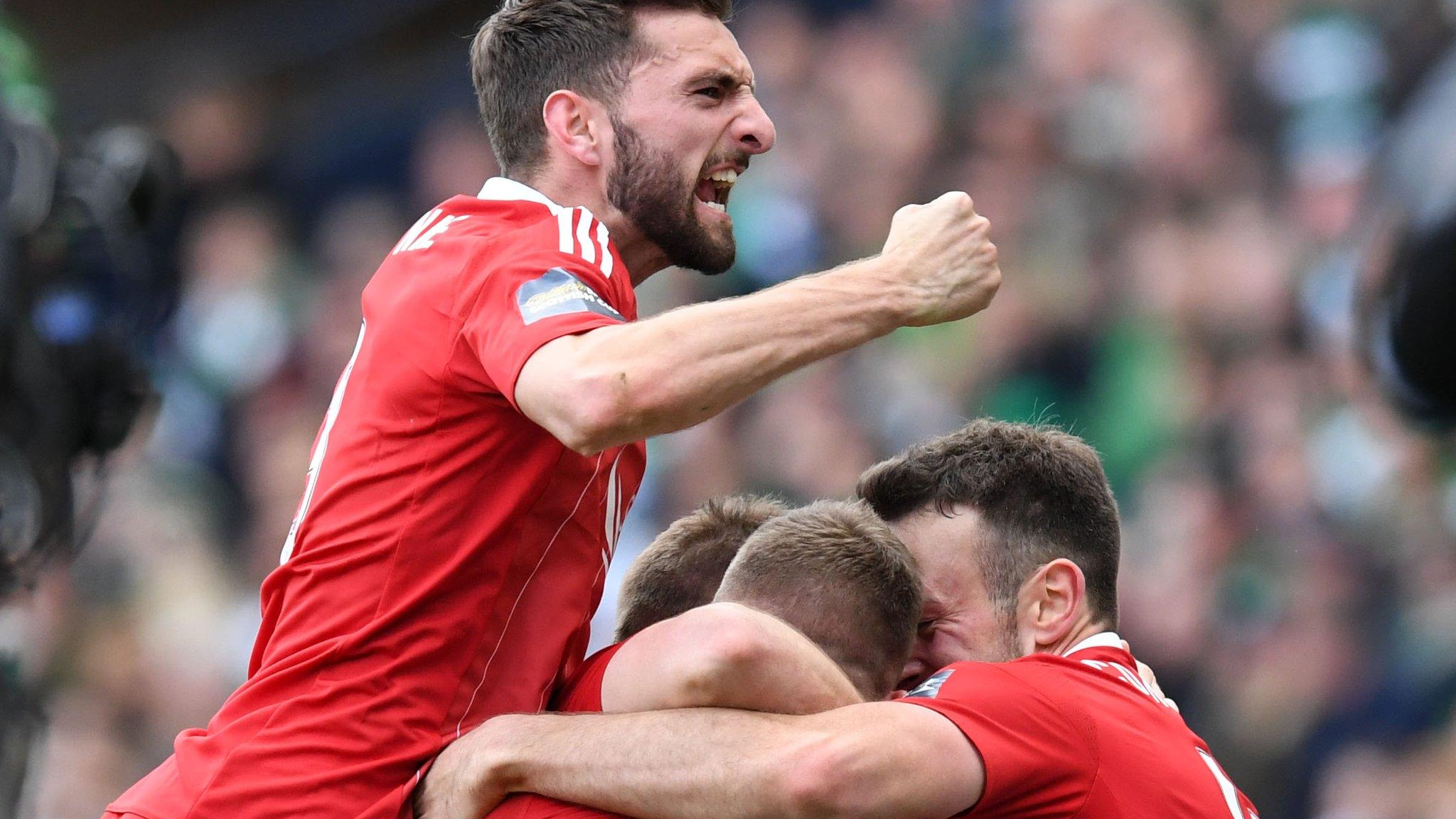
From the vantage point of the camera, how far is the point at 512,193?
3109mm

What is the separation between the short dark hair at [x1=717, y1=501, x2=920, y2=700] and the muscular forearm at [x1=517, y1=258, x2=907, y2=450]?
13.1 inches

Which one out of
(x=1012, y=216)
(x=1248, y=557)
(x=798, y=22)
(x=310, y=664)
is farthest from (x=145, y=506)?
(x=310, y=664)

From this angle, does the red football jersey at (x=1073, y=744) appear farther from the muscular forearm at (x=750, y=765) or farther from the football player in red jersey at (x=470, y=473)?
the football player in red jersey at (x=470, y=473)

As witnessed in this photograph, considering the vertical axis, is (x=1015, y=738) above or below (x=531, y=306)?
below

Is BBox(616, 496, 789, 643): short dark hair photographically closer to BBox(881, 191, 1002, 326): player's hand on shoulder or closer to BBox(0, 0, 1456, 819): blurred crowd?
BBox(881, 191, 1002, 326): player's hand on shoulder

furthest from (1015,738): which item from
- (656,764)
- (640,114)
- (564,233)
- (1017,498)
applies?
(640,114)

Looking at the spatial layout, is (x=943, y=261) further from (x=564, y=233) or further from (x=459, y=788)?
(x=459, y=788)

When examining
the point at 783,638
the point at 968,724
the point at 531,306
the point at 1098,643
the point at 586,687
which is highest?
the point at 531,306

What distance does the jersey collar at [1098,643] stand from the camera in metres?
3.18

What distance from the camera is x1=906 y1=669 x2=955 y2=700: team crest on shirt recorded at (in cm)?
270

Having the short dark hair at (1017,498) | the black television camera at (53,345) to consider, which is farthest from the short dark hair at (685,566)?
the black television camera at (53,345)

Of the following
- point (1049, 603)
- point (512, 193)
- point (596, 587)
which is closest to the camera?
point (596, 587)

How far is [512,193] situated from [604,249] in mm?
353

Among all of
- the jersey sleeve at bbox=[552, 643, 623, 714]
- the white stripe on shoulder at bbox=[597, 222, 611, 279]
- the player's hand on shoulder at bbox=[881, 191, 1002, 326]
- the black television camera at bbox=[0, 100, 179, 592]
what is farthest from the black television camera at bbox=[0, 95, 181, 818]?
the player's hand on shoulder at bbox=[881, 191, 1002, 326]
